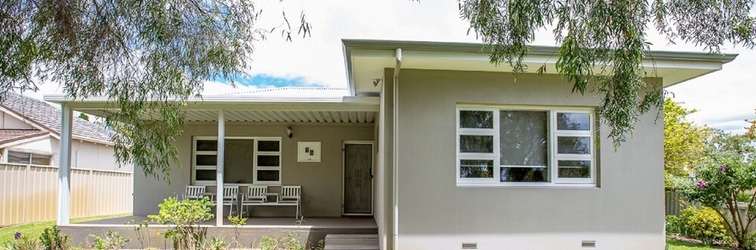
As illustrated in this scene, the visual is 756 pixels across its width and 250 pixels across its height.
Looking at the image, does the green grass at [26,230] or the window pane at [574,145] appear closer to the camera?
the window pane at [574,145]

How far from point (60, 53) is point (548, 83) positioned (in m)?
5.77

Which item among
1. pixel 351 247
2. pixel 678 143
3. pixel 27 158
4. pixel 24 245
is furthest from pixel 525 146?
pixel 27 158

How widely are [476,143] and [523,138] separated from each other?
687 mm

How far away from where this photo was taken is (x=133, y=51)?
198 inches

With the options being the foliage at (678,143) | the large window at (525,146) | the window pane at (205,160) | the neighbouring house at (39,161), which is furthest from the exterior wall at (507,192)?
the foliage at (678,143)

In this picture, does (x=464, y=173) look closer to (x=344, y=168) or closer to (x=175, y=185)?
(x=344, y=168)

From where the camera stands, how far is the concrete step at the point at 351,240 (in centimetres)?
761

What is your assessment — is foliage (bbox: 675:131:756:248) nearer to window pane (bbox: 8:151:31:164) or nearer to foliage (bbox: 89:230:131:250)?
foliage (bbox: 89:230:131:250)

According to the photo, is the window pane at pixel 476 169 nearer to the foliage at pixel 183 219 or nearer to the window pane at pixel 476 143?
the window pane at pixel 476 143

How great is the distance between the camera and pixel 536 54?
5891mm

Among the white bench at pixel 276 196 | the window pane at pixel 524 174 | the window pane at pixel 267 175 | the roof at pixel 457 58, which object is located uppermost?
the roof at pixel 457 58

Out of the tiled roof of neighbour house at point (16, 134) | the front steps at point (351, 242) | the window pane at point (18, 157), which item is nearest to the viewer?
the front steps at point (351, 242)

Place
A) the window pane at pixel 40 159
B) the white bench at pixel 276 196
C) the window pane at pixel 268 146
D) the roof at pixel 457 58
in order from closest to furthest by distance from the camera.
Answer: the roof at pixel 457 58, the white bench at pixel 276 196, the window pane at pixel 268 146, the window pane at pixel 40 159

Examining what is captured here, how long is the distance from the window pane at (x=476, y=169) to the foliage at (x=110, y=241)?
207 inches
